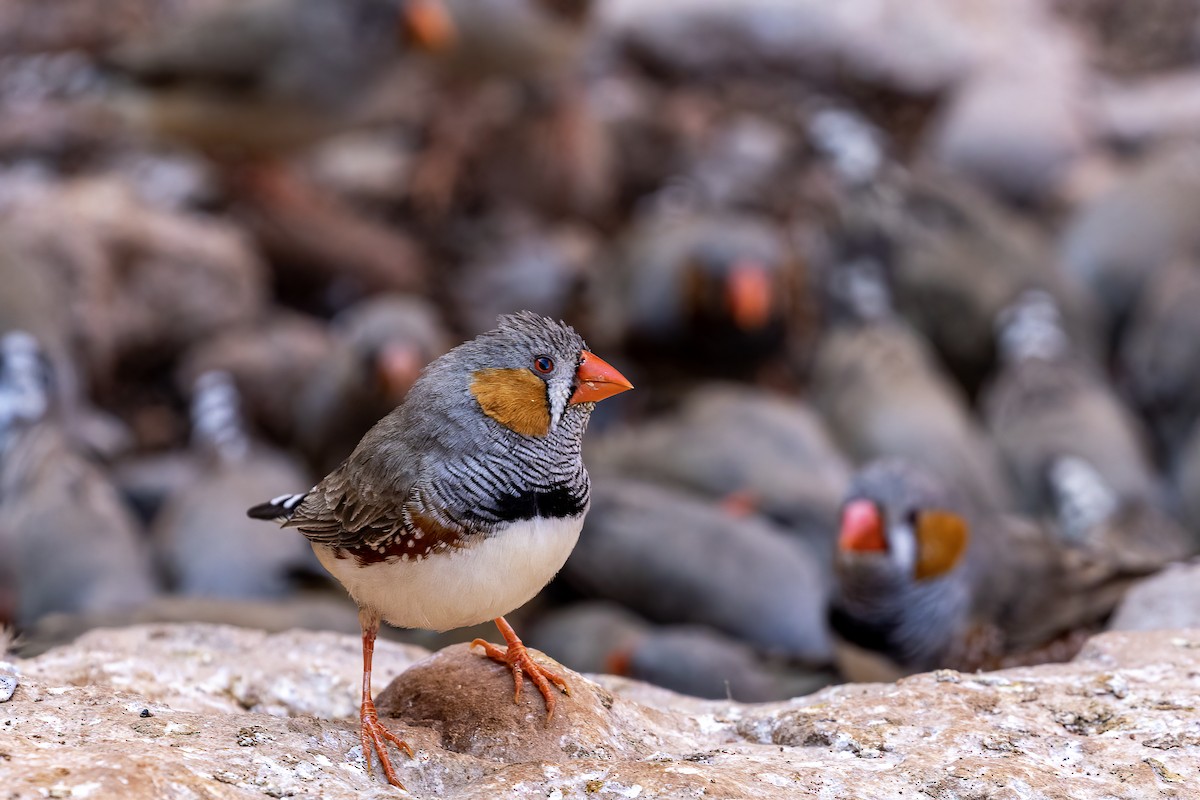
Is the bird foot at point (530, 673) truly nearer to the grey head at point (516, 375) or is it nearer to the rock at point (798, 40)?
the grey head at point (516, 375)

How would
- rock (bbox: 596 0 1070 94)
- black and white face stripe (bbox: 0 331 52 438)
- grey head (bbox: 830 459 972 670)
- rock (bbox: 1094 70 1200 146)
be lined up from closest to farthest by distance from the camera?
1. grey head (bbox: 830 459 972 670)
2. black and white face stripe (bbox: 0 331 52 438)
3. rock (bbox: 1094 70 1200 146)
4. rock (bbox: 596 0 1070 94)

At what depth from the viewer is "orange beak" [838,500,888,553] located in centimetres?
479

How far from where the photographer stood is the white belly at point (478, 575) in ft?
8.79

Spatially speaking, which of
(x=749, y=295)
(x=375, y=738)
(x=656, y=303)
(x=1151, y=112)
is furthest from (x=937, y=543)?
(x=1151, y=112)

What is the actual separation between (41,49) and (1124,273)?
24.2 ft

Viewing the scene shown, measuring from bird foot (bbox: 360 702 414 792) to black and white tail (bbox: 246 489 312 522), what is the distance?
1.89ft

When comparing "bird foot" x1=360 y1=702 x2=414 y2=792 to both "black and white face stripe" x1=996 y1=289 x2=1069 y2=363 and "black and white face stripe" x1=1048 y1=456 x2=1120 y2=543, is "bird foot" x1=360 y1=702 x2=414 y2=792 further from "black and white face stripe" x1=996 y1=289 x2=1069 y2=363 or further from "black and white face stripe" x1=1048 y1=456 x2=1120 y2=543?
"black and white face stripe" x1=996 y1=289 x2=1069 y2=363

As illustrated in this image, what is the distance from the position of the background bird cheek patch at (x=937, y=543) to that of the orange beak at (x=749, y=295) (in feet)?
10.2

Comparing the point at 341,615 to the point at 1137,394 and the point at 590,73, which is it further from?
the point at 590,73

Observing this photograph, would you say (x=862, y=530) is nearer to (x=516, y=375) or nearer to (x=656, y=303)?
(x=516, y=375)

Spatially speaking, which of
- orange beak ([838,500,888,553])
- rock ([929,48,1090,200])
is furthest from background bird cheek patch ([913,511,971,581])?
rock ([929,48,1090,200])

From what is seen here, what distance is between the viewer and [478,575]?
2.68 meters

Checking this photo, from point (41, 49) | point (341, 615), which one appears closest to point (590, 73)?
point (41, 49)

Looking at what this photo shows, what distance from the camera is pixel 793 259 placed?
9.05 meters
